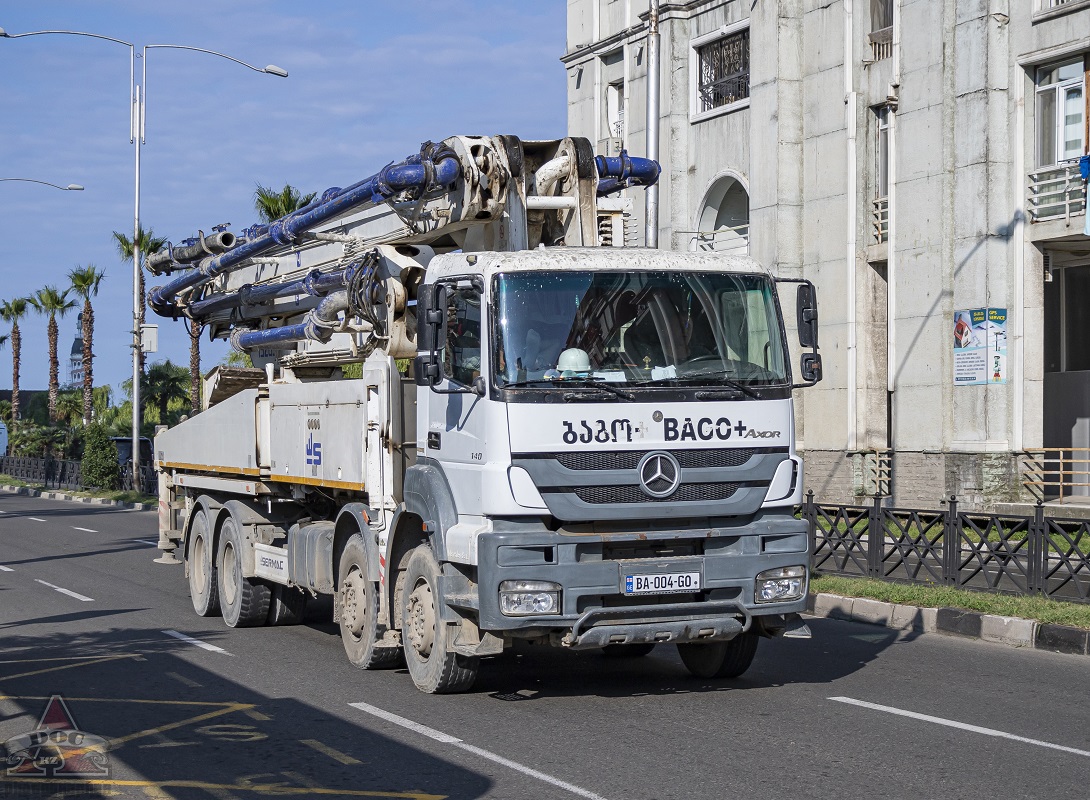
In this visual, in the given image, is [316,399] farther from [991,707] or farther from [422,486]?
[991,707]

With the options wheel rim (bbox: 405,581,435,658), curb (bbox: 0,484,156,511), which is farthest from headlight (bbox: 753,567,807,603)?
curb (bbox: 0,484,156,511)

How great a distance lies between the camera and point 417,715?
882cm

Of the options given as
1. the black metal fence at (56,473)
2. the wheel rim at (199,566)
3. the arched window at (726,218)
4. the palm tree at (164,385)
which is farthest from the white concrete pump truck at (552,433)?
the palm tree at (164,385)

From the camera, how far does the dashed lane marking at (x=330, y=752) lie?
7512 millimetres

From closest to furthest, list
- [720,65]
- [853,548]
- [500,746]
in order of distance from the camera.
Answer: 1. [500,746]
2. [853,548]
3. [720,65]

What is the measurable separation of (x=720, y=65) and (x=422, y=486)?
74.6 feet

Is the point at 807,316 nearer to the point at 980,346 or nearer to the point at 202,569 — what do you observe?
the point at 202,569

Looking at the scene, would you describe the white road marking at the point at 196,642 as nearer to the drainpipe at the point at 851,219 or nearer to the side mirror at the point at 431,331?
the side mirror at the point at 431,331

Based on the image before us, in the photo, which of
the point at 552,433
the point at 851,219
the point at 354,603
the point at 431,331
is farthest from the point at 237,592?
the point at 851,219

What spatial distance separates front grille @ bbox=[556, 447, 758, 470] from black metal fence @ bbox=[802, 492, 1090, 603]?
19.5 ft

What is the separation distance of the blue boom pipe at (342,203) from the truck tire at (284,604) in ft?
11.5

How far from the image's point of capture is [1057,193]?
74.0 feet

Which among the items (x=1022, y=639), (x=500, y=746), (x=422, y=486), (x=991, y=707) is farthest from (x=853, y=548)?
(x=500, y=746)

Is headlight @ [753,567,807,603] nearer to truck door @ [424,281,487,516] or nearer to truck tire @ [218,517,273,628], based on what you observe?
truck door @ [424,281,487,516]
